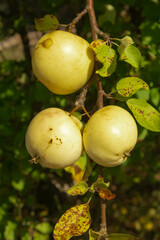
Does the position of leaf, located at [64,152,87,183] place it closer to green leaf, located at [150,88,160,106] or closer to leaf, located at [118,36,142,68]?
green leaf, located at [150,88,160,106]

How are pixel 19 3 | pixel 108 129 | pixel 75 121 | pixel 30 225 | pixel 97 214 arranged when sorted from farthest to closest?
pixel 19 3
pixel 30 225
pixel 97 214
pixel 75 121
pixel 108 129

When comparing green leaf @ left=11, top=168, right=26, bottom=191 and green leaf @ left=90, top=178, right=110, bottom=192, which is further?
green leaf @ left=11, top=168, right=26, bottom=191

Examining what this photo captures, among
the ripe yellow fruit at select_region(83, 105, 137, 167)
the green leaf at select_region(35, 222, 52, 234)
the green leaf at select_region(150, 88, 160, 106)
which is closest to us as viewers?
the ripe yellow fruit at select_region(83, 105, 137, 167)

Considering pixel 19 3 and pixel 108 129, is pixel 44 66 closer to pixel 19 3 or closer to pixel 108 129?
pixel 108 129

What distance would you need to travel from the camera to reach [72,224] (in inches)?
43.0

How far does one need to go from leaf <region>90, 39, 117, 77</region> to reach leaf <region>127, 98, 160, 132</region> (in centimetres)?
17

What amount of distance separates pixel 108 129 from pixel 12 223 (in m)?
1.92

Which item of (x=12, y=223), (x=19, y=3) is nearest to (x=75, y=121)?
(x=12, y=223)

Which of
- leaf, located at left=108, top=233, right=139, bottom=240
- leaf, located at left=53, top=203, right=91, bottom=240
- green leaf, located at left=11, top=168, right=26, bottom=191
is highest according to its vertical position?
leaf, located at left=53, top=203, right=91, bottom=240

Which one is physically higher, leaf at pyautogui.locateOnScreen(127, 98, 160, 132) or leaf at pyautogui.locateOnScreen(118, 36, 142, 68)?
leaf at pyautogui.locateOnScreen(118, 36, 142, 68)

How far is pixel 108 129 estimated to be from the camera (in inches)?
40.2

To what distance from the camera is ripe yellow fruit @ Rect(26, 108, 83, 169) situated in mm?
1045

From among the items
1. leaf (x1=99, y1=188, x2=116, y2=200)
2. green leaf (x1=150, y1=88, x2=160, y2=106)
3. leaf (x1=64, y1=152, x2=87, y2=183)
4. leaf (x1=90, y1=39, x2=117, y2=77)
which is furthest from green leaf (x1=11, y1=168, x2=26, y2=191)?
leaf (x1=90, y1=39, x2=117, y2=77)

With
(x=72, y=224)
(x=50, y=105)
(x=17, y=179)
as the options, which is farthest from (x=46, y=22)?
(x=17, y=179)
